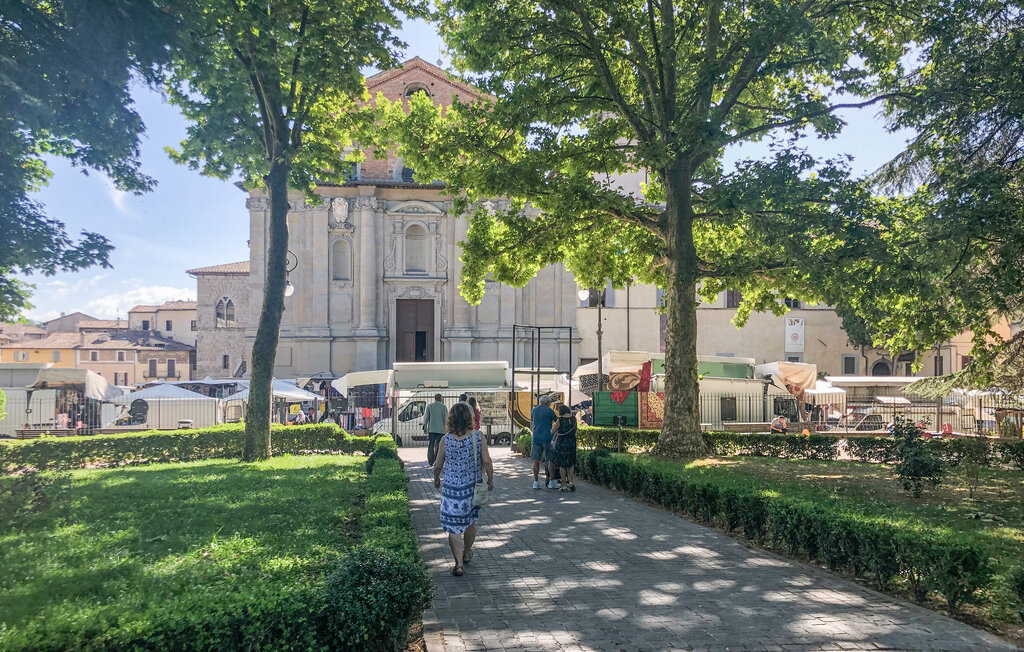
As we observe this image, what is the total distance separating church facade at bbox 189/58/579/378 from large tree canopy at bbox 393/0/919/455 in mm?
23892

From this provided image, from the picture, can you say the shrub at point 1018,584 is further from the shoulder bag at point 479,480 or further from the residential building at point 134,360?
the residential building at point 134,360

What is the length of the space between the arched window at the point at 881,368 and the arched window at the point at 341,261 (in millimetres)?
32123

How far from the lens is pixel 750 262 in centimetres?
1561

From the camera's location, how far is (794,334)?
4509 cm

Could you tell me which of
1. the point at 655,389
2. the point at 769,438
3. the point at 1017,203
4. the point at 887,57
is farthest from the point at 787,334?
the point at 1017,203

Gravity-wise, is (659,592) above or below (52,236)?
below

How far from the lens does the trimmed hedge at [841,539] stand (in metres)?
6.28

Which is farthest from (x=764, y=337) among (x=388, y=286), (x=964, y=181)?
(x=964, y=181)

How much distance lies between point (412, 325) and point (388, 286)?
8.57 feet

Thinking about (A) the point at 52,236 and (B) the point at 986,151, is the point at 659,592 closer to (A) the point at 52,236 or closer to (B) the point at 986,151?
(A) the point at 52,236

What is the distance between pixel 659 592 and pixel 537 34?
→ 39.0 ft

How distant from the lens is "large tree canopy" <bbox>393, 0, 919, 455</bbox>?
551 inches

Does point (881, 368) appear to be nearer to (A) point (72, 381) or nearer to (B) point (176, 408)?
(B) point (176, 408)

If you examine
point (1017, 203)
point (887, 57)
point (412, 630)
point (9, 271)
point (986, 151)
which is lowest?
point (412, 630)
